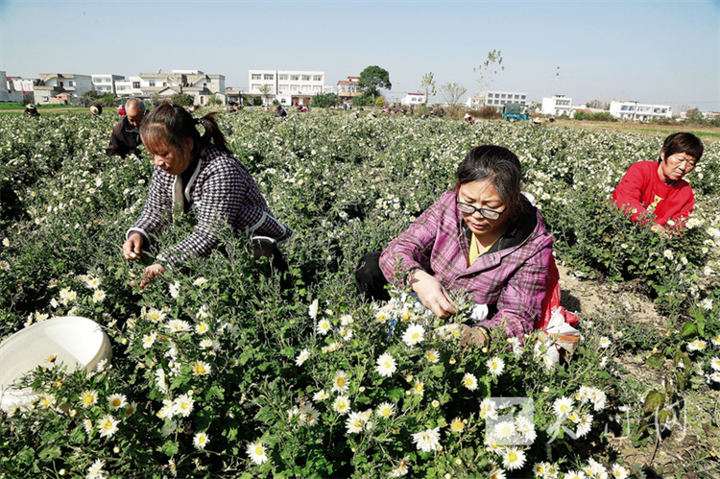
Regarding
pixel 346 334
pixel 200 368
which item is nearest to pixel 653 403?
pixel 346 334

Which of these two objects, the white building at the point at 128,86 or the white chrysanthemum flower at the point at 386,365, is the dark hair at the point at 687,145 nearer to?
the white chrysanthemum flower at the point at 386,365

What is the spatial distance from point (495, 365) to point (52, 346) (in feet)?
7.68

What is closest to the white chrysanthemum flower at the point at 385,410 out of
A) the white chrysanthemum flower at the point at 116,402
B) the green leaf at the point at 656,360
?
the white chrysanthemum flower at the point at 116,402

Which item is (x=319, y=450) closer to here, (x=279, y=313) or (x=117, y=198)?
(x=279, y=313)

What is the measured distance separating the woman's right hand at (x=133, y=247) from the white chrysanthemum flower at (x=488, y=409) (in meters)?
2.11

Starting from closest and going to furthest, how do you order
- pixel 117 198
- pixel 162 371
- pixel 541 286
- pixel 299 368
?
pixel 162 371 < pixel 299 368 < pixel 541 286 < pixel 117 198

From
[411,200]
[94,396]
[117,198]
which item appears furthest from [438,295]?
[117,198]

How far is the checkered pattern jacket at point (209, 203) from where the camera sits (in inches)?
96.0

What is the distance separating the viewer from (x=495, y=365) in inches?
62.9

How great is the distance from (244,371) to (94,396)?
54 cm

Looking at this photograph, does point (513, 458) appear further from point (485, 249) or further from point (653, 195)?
point (653, 195)

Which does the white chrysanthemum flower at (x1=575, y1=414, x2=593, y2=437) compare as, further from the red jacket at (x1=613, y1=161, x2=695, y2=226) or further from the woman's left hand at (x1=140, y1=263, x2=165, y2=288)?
the red jacket at (x1=613, y1=161, x2=695, y2=226)

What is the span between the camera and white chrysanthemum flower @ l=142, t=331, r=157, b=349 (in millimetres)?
1657

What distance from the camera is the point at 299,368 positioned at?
1.97m
